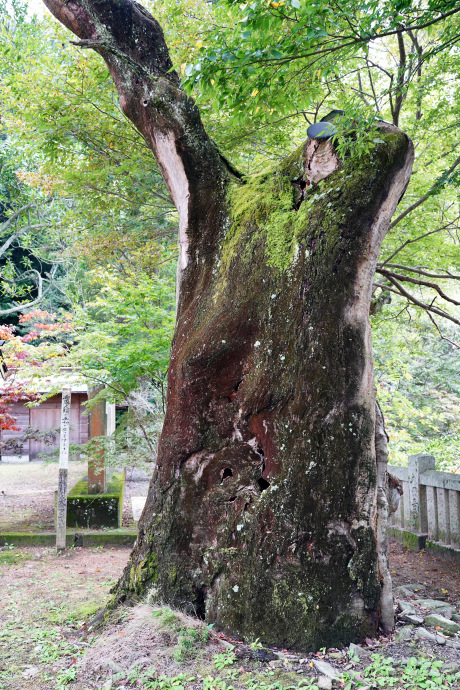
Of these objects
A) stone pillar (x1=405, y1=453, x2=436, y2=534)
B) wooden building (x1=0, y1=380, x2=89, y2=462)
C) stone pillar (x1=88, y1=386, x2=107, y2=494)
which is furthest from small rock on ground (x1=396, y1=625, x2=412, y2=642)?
wooden building (x1=0, y1=380, x2=89, y2=462)

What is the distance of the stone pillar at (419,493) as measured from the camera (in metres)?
7.82

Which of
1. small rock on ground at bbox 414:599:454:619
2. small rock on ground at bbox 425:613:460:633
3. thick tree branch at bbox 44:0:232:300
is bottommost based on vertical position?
small rock on ground at bbox 414:599:454:619

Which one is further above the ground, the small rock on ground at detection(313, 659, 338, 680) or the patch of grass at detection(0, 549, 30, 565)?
the small rock on ground at detection(313, 659, 338, 680)

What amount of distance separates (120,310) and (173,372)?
4069 mm

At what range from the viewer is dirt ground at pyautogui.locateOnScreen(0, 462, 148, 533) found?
9.69 m

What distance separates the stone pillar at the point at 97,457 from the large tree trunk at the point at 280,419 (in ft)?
17.1

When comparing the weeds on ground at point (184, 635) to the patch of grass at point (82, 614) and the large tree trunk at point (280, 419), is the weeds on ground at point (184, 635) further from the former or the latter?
the patch of grass at point (82, 614)

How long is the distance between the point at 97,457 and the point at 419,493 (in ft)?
18.4

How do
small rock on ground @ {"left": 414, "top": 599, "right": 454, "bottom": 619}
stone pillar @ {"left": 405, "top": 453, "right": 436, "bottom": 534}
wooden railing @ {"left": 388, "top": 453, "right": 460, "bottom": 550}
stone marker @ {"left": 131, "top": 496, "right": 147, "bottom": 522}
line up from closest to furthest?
small rock on ground @ {"left": 414, "top": 599, "right": 454, "bottom": 619} < wooden railing @ {"left": 388, "top": 453, "right": 460, "bottom": 550} < stone pillar @ {"left": 405, "top": 453, "right": 436, "bottom": 534} < stone marker @ {"left": 131, "top": 496, "right": 147, "bottom": 522}

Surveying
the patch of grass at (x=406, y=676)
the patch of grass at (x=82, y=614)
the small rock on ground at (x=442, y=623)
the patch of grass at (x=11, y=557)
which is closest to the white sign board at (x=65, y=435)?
the patch of grass at (x=11, y=557)

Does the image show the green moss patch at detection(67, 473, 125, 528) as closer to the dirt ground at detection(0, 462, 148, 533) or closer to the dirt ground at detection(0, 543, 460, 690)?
the dirt ground at detection(0, 462, 148, 533)

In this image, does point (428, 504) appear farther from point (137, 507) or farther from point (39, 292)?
point (39, 292)

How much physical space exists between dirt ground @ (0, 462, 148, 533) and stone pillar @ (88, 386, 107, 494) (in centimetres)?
60

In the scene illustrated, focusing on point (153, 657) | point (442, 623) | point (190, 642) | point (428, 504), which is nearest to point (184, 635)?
point (190, 642)
